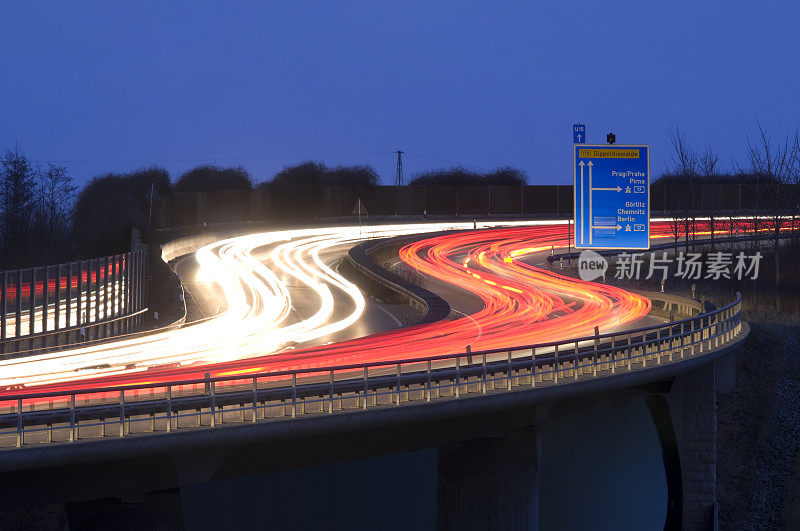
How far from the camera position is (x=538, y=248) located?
66312 millimetres

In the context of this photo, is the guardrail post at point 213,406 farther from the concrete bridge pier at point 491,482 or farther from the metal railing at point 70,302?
the concrete bridge pier at point 491,482

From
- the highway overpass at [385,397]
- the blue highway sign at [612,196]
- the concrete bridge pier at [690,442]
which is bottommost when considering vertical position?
the concrete bridge pier at [690,442]

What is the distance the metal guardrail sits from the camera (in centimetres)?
1616

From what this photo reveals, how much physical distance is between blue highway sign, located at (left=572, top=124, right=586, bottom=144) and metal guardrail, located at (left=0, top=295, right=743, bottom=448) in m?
7.87

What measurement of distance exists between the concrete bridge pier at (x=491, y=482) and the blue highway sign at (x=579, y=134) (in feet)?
34.5

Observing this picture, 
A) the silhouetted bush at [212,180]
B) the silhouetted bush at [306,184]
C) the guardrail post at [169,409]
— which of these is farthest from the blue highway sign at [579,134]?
the silhouetted bush at [212,180]

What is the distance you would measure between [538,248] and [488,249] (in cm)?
488

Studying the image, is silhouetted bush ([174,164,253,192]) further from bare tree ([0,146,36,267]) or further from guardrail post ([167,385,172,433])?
guardrail post ([167,385,172,433])

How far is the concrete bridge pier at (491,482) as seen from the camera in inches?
1020

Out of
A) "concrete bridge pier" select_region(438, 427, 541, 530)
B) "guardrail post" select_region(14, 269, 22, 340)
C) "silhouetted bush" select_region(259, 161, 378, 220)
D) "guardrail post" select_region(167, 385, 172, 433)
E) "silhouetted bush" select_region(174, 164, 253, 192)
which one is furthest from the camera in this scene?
"silhouetted bush" select_region(174, 164, 253, 192)

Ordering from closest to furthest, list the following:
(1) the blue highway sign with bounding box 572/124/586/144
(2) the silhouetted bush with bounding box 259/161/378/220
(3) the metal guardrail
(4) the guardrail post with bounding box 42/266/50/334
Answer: (3) the metal guardrail, (4) the guardrail post with bounding box 42/266/50/334, (1) the blue highway sign with bounding box 572/124/586/144, (2) the silhouetted bush with bounding box 259/161/378/220

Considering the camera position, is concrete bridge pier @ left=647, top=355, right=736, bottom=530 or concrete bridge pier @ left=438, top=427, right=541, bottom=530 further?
concrete bridge pier @ left=647, top=355, right=736, bottom=530

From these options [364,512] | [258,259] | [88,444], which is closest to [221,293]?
[258,259]

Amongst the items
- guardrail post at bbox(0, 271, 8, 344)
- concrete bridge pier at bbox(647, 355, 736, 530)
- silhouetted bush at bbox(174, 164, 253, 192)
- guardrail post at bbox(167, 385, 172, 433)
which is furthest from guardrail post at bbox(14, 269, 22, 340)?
silhouetted bush at bbox(174, 164, 253, 192)
